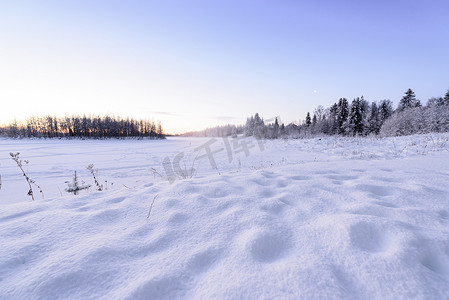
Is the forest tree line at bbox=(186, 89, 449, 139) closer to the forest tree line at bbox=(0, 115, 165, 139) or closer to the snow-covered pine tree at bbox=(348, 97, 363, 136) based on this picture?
the snow-covered pine tree at bbox=(348, 97, 363, 136)

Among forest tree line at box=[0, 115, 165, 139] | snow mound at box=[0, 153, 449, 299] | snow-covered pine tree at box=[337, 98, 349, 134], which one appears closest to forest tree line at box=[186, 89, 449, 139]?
snow-covered pine tree at box=[337, 98, 349, 134]

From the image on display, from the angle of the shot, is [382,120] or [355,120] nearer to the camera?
[355,120]

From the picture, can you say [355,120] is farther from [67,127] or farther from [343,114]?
[67,127]

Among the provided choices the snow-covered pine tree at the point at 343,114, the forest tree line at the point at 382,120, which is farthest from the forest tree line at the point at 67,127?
the snow-covered pine tree at the point at 343,114

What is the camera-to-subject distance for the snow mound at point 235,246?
91cm

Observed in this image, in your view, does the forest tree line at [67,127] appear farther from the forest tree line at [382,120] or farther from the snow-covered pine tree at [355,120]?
the snow-covered pine tree at [355,120]

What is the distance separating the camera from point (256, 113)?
62219mm

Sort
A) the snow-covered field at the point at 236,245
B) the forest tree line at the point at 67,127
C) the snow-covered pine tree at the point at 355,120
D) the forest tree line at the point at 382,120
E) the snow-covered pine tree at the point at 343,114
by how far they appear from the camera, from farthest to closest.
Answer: the forest tree line at the point at 67,127, the snow-covered pine tree at the point at 343,114, the snow-covered pine tree at the point at 355,120, the forest tree line at the point at 382,120, the snow-covered field at the point at 236,245

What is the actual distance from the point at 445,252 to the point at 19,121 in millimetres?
89219

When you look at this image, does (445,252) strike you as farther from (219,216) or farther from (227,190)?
(227,190)

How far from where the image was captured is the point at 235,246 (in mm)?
1247

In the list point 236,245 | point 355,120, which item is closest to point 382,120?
point 355,120

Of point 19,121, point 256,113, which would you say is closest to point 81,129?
point 19,121

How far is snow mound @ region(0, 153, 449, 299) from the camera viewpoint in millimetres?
911
